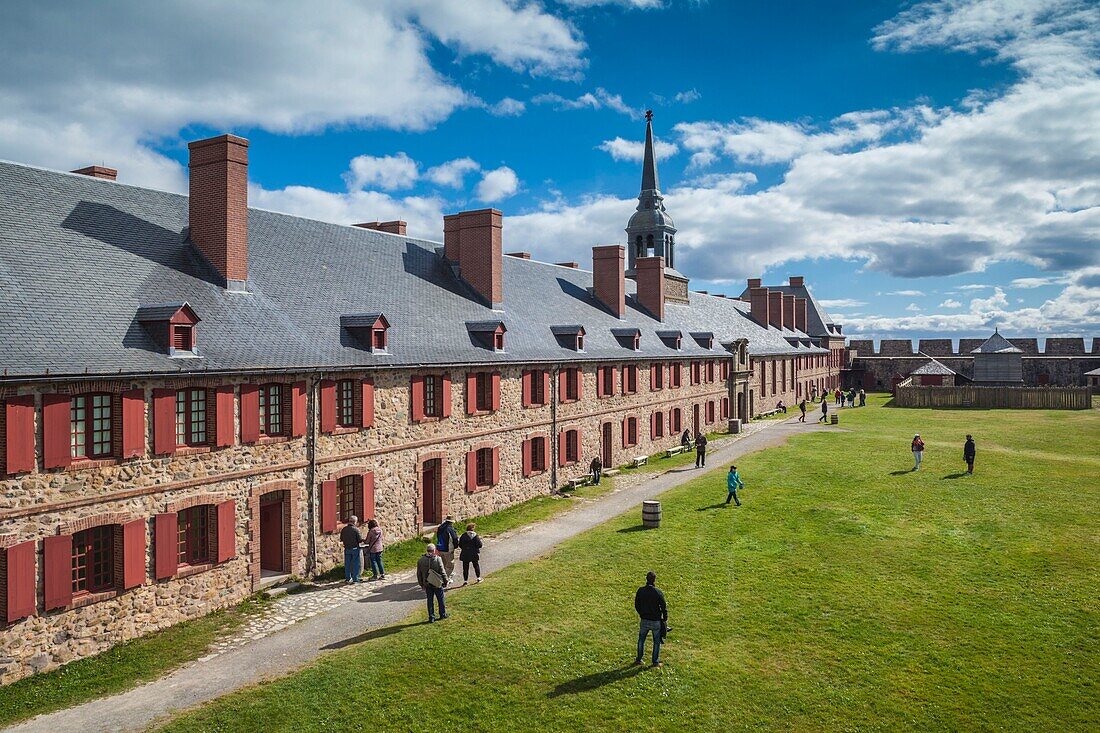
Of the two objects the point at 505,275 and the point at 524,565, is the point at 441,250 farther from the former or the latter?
the point at 524,565

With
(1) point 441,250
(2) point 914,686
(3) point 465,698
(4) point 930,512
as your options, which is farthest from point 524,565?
(1) point 441,250

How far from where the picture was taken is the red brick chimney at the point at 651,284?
45344 mm

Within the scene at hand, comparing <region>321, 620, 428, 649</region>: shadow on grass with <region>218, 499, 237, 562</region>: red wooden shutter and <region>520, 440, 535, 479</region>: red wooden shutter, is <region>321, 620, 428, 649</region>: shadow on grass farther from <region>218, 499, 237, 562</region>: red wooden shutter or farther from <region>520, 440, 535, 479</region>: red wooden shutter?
<region>520, 440, 535, 479</region>: red wooden shutter

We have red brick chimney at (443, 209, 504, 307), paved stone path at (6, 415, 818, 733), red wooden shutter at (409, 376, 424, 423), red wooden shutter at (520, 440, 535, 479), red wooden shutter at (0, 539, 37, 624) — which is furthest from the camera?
red brick chimney at (443, 209, 504, 307)

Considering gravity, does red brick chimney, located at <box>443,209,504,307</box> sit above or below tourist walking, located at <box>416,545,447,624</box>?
above

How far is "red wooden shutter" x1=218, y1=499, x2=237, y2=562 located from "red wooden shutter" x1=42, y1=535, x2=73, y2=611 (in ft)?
10.6

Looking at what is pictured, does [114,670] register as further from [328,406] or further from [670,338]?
[670,338]

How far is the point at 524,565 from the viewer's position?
1972 centimetres

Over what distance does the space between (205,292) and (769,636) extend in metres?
16.4

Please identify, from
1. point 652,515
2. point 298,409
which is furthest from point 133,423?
point 652,515

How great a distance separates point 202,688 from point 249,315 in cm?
1005

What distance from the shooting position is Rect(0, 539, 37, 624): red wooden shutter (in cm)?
1290

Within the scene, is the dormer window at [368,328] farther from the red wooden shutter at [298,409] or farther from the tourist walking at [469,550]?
the tourist walking at [469,550]

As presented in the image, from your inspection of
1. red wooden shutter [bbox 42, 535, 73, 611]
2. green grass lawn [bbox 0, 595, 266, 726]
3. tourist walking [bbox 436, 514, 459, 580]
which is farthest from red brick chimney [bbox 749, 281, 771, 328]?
red wooden shutter [bbox 42, 535, 73, 611]
